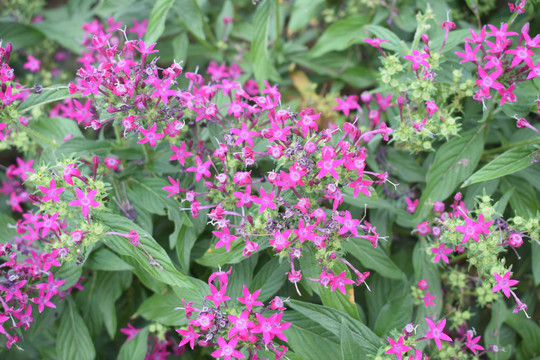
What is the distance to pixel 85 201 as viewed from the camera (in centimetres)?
160

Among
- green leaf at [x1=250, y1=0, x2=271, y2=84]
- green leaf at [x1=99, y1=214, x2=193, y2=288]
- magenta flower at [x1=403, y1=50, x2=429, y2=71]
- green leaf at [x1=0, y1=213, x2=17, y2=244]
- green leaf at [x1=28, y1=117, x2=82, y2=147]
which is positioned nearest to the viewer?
green leaf at [x1=99, y1=214, x2=193, y2=288]

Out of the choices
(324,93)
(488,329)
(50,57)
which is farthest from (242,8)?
(488,329)

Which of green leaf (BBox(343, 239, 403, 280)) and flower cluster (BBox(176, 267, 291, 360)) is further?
green leaf (BBox(343, 239, 403, 280))

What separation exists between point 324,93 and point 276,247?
1.90 meters

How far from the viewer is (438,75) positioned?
2.02 m

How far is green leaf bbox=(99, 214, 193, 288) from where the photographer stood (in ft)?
5.45

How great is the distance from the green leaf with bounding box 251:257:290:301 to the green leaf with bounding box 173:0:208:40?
4.59 ft

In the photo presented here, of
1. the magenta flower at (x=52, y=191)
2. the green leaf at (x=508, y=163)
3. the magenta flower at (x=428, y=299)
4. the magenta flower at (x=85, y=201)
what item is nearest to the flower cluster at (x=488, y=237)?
the green leaf at (x=508, y=163)

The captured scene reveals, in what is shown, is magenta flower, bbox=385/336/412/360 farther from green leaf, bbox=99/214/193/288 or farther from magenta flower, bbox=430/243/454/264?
green leaf, bbox=99/214/193/288

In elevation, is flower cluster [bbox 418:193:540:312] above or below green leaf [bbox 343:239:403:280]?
above

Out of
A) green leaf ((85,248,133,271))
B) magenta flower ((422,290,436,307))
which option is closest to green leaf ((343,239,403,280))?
magenta flower ((422,290,436,307))

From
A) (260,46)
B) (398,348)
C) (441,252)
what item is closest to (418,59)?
(441,252)

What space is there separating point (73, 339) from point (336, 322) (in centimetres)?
127

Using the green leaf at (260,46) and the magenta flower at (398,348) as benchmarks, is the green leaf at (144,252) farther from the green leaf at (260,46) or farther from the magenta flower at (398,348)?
the green leaf at (260,46)
